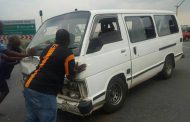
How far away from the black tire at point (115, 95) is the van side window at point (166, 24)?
2315 mm

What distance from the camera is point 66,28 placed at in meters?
5.24

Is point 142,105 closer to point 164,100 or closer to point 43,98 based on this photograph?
point 164,100

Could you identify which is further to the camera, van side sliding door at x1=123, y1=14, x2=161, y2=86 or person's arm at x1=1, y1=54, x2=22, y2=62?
van side sliding door at x1=123, y1=14, x2=161, y2=86

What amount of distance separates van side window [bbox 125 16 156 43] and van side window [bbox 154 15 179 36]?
1.38ft

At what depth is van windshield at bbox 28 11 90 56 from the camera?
478cm

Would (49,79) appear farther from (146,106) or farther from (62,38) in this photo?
(146,106)

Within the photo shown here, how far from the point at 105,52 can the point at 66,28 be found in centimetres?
97

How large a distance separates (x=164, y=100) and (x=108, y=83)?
5.84ft

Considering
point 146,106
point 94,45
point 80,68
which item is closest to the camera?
point 80,68

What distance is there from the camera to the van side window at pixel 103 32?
473cm

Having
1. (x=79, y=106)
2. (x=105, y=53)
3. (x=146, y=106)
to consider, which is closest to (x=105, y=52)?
(x=105, y=53)

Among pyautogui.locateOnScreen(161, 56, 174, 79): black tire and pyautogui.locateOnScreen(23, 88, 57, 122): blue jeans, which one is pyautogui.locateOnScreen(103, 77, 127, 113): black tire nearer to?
pyautogui.locateOnScreen(23, 88, 57, 122): blue jeans

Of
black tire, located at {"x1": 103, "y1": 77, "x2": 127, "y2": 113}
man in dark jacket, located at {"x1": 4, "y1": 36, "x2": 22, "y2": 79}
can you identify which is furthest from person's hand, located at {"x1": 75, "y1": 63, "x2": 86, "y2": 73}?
man in dark jacket, located at {"x1": 4, "y1": 36, "x2": 22, "y2": 79}

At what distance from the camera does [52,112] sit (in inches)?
148
